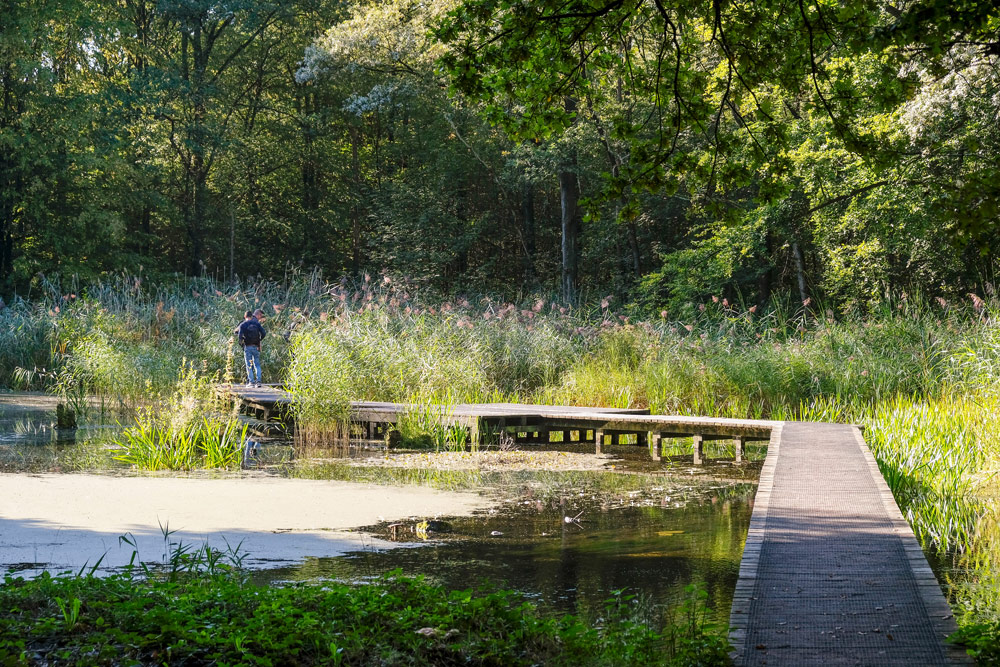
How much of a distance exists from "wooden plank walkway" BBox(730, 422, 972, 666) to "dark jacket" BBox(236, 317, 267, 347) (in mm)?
9527

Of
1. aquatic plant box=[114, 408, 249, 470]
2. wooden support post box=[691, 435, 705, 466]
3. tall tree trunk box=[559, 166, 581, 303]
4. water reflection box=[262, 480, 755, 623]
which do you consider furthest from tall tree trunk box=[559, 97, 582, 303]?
water reflection box=[262, 480, 755, 623]

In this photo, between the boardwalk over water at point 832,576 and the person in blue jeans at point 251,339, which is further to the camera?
the person in blue jeans at point 251,339

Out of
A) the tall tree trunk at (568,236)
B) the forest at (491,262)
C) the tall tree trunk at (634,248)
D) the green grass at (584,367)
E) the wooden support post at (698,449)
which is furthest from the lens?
the tall tree trunk at (634,248)

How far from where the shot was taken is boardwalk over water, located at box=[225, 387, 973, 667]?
11.8 ft

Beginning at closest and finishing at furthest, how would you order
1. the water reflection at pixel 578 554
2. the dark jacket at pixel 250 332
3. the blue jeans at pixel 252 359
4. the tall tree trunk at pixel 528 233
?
the water reflection at pixel 578 554 < the dark jacket at pixel 250 332 < the blue jeans at pixel 252 359 < the tall tree trunk at pixel 528 233

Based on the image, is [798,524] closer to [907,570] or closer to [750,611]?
[907,570]

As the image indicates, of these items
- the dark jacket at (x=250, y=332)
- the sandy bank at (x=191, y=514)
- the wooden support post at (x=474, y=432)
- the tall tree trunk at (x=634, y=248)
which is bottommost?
the sandy bank at (x=191, y=514)

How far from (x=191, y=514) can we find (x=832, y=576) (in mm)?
4349

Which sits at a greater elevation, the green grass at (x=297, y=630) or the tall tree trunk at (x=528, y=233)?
the tall tree trunk at (x=528, y=233)

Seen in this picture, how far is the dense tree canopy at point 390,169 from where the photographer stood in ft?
58.2

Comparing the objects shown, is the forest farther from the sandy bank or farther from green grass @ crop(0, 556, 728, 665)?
the sandy bank

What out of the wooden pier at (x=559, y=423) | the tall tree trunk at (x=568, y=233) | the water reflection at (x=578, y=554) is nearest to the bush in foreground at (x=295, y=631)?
the water reflection at (x=578, y=554)

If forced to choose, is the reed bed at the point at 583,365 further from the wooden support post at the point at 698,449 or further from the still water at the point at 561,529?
the wooden support post at the point at 698,449

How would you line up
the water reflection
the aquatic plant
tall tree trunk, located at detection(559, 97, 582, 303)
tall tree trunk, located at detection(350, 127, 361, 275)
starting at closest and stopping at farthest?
the water reflection → the aquatic plant → tall tree trunk, located at detection(559, 97, 582, 303) → tall tree trunk, located at detection(350, 127, 361, 275)
